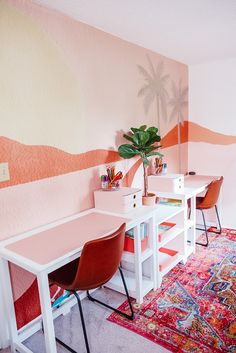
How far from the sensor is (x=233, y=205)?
3.61 meters

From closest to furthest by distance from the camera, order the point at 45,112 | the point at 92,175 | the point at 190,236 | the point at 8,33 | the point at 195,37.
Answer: the point at 8,33 → the point at 45,112 → the point at 92,175 → the point at 195,37 → the point at 190,236

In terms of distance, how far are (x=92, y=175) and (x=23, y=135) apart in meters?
0.72

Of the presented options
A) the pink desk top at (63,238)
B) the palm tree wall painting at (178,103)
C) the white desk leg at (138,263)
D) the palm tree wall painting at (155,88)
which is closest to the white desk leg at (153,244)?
the white desk leg at (138,263)

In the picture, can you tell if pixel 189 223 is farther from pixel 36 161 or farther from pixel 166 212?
pixel 36 161

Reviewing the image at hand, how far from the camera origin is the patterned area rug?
5.82 feet

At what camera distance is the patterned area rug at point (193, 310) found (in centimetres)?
177

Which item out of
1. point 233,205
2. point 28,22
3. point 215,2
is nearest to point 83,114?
point 28,22

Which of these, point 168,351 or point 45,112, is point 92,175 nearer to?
point 45,112

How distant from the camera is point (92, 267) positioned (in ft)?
5.13

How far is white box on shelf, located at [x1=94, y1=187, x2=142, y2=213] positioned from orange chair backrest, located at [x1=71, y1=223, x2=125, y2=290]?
458 mm

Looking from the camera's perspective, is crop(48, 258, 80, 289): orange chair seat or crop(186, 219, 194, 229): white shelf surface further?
crop(186, 219, 194, 229): white shelf surface

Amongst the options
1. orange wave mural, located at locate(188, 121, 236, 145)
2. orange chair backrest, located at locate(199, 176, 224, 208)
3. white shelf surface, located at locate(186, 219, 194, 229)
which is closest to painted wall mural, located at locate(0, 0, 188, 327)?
white shelf surface, located at locate(186, 219, 194, 229)

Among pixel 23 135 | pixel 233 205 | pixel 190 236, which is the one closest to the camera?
pixel 23 135

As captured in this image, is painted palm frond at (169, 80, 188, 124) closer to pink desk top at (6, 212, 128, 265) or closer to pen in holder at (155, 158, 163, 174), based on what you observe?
pen in holder at (155, 158, 163, 174)
